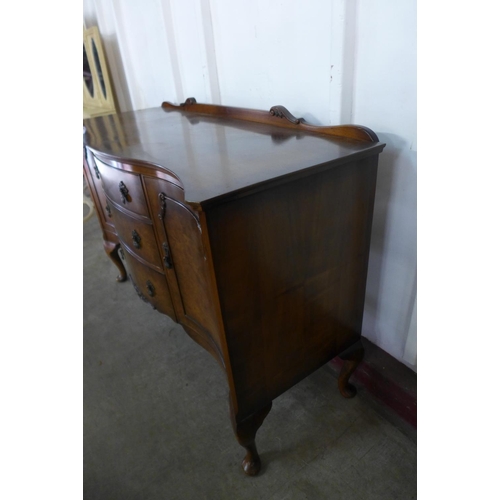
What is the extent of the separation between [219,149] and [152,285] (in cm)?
56

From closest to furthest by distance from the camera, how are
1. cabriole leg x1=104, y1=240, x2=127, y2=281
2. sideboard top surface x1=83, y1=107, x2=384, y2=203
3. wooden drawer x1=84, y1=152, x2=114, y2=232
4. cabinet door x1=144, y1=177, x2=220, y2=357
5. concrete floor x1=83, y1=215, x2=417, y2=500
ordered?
sideboard top surface x1=83, y1=107, x2=384, y2=203 → cabinet door x1=144, y1=177, x2=220, y2=357 → concrete floor x1=83, y1=215, x2=417, y2=500 → wooden drawer x1=84, y1=152, x2=114, y2=232 → cabriole leg x1=104, y1=240, x2=127, y2=281

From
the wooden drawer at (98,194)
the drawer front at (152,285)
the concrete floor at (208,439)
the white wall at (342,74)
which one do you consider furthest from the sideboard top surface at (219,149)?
the concrete floor at (208,439)

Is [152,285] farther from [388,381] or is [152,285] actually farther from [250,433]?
[388,381]

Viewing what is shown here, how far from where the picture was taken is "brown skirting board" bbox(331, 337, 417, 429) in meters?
1.31

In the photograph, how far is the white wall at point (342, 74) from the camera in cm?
101

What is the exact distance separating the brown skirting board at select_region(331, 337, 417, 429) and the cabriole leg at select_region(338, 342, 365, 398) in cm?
7

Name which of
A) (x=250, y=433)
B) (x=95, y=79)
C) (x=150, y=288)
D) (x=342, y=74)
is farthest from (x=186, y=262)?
(x=95, y=79)

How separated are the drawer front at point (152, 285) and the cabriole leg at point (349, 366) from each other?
2.10 ft

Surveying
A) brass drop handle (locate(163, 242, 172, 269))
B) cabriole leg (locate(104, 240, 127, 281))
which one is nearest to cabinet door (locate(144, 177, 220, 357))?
brass drop handle (locate(163, 242, 172, 269))

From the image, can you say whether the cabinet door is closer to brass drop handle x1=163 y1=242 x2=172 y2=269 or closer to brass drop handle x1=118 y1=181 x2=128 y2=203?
brass drop handle x1=163 y1=242 x2=172 y2=269

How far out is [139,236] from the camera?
1.25 metres
